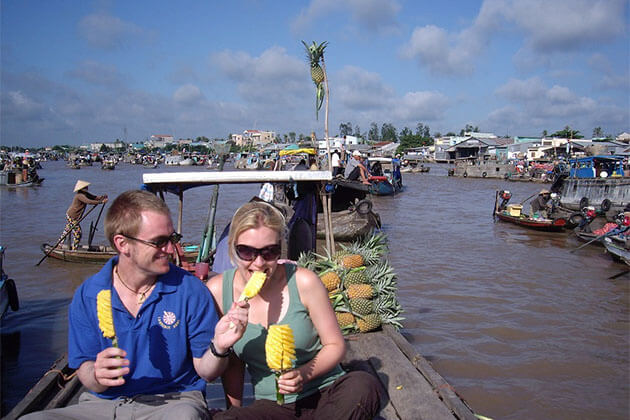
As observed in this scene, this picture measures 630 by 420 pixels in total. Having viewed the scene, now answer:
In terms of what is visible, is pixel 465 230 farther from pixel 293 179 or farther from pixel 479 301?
pixel 293 179

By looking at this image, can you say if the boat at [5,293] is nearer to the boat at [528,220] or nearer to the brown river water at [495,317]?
the brown river water at [495,317]

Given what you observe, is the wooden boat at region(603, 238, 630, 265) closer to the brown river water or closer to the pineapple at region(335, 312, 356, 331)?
the brown river water

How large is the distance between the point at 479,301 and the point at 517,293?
1.25 meters

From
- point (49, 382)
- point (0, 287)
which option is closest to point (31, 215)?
point (0, 287)

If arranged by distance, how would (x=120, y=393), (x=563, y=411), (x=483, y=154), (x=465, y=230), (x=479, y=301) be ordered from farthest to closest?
(x=483, y=154) < (x=465, y=230) < (x=479, y=301) < (x=563, y=411) < (x=120, y=393)

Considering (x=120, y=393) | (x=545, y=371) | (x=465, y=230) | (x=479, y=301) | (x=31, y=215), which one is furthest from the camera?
(x=31, y=215)

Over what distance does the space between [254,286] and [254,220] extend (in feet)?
1.23

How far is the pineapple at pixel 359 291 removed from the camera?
456cm

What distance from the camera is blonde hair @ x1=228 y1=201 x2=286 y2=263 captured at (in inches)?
91.1

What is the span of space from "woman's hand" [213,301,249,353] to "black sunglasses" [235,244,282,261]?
337mm

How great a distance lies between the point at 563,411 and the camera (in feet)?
17.1

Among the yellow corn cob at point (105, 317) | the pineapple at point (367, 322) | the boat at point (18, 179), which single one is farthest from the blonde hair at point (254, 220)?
the boat at point (18, 179)

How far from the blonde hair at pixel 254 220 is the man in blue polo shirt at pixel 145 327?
1.04ft

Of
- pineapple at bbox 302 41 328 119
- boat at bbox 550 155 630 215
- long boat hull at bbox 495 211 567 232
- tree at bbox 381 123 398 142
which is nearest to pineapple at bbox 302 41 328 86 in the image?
pineapple at bbox 302 41 328 119
